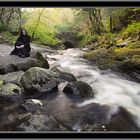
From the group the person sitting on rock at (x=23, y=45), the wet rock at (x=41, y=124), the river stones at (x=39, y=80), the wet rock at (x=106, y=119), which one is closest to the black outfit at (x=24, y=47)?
the person sitting on rock at (x=23, y=45)

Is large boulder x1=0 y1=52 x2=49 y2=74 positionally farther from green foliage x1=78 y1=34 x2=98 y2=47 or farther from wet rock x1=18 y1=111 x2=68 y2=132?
wet rock x1=18 y1=111 x2=68 y2=132

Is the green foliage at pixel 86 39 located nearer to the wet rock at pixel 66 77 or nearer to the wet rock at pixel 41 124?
the wet rock at pixel 66 77

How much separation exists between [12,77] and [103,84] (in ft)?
4.06

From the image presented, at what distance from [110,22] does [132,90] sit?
100 centimetres

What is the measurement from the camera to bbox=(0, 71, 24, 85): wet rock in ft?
15.4

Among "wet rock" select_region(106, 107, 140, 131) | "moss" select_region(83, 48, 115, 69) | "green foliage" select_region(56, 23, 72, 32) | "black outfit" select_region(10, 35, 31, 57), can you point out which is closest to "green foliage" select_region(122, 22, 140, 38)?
"moss" select_region(83, 48, 115, 69)

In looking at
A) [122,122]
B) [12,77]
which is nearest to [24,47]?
[12,77]

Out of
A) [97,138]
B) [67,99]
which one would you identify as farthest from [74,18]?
[97,138]

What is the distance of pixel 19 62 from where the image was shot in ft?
16.2

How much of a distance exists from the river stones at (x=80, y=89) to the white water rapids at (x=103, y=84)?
8 centimetres

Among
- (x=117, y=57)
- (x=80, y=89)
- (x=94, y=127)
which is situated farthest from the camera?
(x=117, y=57)

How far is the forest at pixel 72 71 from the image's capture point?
428 cm

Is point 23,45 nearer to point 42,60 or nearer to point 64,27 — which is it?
point 42,60

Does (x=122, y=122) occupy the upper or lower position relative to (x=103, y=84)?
lower
